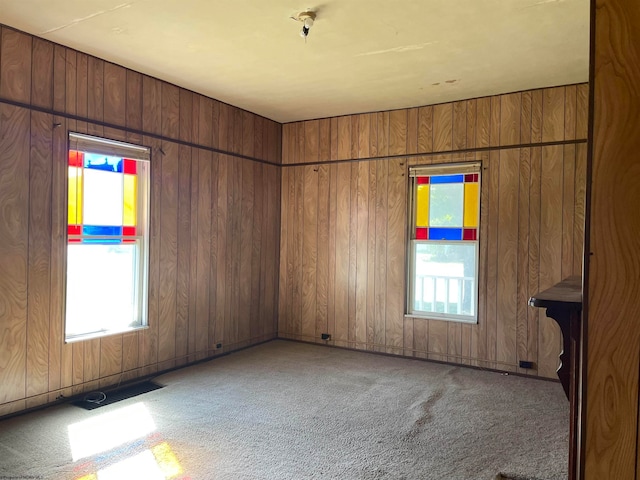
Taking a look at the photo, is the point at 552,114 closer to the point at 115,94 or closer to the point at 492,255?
the point at 492,255

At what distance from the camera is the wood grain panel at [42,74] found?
329cm

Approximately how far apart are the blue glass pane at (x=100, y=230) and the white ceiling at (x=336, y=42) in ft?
4.50

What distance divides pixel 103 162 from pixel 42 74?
0.77m

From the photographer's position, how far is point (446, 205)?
4.80 metres

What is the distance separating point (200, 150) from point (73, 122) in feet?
4.28

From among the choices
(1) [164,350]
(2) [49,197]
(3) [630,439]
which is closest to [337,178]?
(1) [164,350]

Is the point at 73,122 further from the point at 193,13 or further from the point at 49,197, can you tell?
the point at 193,13

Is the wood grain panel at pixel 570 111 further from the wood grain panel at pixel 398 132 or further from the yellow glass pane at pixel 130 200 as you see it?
the yellow glass pane at pixel 130 200

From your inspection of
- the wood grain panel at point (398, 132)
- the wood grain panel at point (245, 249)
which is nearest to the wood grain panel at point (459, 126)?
the wood grain panel at point (398, 132)

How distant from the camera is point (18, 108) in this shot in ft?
10.5

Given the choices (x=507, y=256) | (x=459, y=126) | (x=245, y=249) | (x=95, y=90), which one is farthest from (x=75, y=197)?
(x=507, y=256)

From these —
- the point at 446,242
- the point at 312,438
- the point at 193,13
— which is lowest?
the point at 312,438

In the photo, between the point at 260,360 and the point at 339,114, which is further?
the point at 339,114

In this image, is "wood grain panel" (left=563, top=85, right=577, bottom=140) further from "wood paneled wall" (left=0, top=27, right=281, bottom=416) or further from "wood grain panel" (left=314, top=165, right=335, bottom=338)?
"wood paneled wall" (left=0, top=27, right=281, bottom=416)
